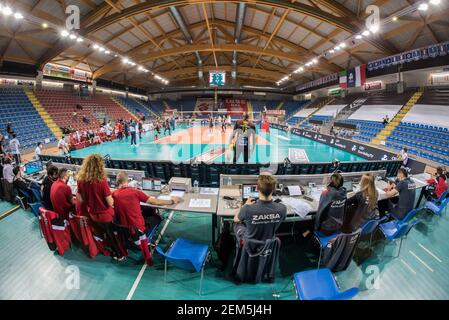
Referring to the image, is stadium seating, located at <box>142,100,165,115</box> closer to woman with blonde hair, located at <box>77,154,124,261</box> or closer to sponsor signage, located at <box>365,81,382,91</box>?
sponsor signage, located at <box>365,81,382,91</box>

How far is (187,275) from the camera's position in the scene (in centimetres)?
368

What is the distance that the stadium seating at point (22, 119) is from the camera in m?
15.0

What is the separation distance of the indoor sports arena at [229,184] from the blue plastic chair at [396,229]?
3 centimetres

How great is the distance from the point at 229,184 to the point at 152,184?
1.80 metres

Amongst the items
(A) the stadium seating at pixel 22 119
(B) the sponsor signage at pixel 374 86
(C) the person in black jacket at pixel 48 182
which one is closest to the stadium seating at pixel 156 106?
(A) the stadium seating at pixel 22 119

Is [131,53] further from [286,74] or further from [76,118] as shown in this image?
[286,74]

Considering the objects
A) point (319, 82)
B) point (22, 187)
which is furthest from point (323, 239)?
point (319, 82)

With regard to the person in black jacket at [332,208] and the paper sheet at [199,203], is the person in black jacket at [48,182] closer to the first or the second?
the paper sheet at [199,203]

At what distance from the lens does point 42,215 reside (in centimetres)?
383

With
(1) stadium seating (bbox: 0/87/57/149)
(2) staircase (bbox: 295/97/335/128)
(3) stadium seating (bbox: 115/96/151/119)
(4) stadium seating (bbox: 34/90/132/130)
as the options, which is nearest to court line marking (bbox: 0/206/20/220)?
(1) stadium seating (bbox: 0/87/57/149)

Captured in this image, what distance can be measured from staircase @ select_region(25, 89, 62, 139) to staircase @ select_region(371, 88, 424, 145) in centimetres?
2594

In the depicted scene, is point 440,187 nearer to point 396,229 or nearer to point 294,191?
point 396,229

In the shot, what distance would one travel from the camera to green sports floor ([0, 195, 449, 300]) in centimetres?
328

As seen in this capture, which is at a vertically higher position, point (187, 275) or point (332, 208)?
point (332, 208)
